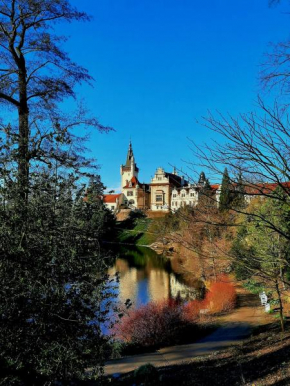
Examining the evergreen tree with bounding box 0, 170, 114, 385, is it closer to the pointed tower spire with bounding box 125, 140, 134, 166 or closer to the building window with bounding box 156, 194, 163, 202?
the building window with bounding box 156, 194, 163, 202

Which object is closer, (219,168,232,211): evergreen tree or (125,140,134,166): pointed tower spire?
(219,168,232,211): evergreen tree

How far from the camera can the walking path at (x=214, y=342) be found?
952 cm

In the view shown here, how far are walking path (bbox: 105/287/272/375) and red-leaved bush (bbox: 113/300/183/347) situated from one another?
3.59ft

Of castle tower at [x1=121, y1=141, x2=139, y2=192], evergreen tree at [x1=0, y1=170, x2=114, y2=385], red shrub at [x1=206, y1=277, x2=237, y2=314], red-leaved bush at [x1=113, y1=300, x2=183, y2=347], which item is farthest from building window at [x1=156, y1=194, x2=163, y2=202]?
evergreen tree at [x1=0, y1=170, x2=114, y2=385]

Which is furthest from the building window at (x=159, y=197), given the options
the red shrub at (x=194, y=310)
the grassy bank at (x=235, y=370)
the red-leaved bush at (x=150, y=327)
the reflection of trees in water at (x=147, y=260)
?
the grassy bank at (x=235, y=370)

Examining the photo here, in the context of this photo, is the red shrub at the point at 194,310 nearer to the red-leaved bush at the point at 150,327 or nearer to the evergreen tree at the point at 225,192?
the red-leaved bush at the point at 150,327

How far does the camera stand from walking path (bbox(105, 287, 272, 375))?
9516mm

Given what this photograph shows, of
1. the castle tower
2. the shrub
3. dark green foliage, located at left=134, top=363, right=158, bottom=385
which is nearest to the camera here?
dark green foliage, located at left=134, top=363, right=158, bottom=385

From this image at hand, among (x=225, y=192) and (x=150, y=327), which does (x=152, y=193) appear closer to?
(x=150, y=327)

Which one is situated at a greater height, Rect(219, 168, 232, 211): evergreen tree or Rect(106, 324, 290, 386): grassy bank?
Rect(219, 168, 232, 211): evergreen tree

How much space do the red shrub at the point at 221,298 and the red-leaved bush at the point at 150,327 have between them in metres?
4.82

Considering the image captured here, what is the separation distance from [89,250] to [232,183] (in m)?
2.18

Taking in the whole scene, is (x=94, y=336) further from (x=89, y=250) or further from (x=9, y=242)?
(x=9, y=242)

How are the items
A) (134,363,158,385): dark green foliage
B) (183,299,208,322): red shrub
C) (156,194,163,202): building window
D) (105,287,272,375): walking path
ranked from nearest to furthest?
(134,363,158,385): dark green foliage < (105,287,272,375): walking path < (183,299,208,322): red shrub < (156,194,163,202): building window
